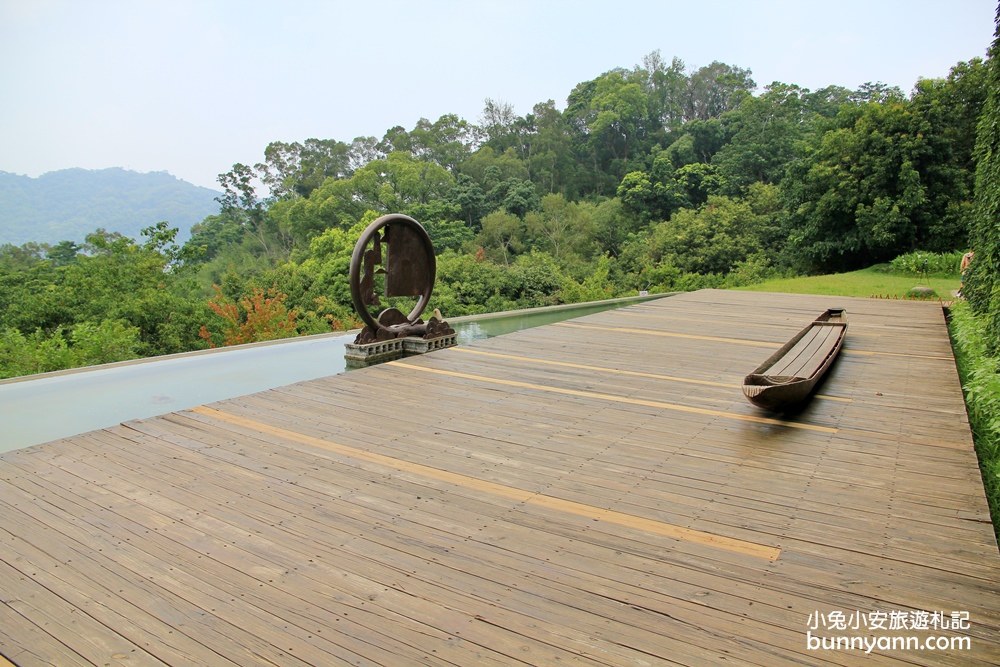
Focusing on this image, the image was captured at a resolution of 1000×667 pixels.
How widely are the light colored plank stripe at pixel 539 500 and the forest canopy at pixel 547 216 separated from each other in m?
4.51

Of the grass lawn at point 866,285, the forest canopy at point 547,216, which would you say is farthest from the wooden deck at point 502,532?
the grass lawn at point 866,285

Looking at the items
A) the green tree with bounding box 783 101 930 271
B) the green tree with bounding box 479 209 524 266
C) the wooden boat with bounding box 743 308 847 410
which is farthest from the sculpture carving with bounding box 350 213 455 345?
the green tree with bounding box 479 209 524 266

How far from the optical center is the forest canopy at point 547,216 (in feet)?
28.3

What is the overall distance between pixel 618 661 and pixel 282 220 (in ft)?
84.1

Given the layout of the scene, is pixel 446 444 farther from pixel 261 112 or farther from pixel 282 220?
pixel 261 112

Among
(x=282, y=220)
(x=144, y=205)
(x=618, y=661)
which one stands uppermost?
(x=144, y=205)

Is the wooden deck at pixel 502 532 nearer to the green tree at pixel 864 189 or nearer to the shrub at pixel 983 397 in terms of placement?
the shrub at pixel 983 397

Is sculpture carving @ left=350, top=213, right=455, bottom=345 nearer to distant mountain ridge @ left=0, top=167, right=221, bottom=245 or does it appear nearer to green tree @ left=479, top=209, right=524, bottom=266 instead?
green tree @ left=479, top=209, right=524, bottom=266

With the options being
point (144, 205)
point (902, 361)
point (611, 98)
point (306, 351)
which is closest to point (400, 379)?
point (306, 351)

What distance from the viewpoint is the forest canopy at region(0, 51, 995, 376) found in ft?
28.3

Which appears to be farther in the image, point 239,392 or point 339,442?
point 239,392

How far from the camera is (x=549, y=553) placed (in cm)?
206

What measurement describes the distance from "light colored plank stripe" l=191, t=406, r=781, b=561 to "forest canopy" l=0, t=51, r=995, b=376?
4506 millimetres

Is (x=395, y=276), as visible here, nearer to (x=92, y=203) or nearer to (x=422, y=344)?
(x=422, y=344)
